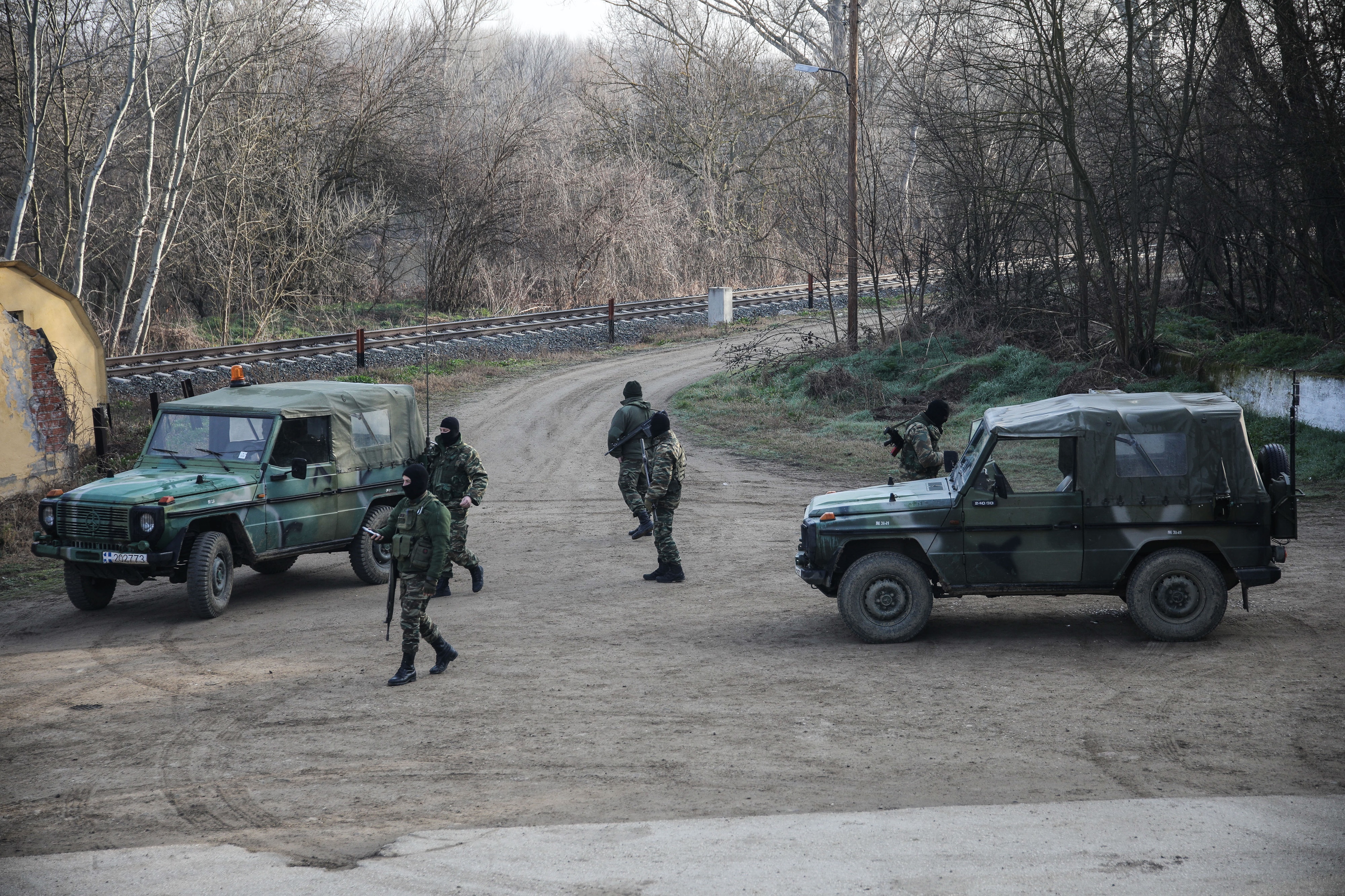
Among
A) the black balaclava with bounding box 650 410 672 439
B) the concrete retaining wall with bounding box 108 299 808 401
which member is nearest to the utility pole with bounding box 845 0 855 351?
the concrete retaining wall with bounding box 108 299 808 401

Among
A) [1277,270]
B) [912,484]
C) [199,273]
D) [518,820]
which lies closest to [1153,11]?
[1277,270]

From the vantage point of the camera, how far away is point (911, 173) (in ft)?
125

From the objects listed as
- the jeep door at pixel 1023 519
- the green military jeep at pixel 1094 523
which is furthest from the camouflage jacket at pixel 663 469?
the jeep door at pixel 1023 519

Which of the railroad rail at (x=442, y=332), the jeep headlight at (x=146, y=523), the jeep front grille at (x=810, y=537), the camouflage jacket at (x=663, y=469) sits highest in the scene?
the railroad rail at (x=442, y=332)

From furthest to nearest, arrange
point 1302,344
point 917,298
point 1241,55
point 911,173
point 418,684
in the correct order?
point 911,173 → point 917,298 → point 1241,55 → point 1302,344 → point 418,684

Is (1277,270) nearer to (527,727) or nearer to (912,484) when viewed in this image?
(912,484)

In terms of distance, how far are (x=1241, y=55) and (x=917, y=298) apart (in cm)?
988

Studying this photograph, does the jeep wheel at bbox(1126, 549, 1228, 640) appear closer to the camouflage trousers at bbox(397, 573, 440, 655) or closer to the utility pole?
the camouflage trousers at bbox(397, 573, 440, 655)

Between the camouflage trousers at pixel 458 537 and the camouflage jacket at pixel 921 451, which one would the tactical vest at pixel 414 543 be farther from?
the camouflage jacket at pixel 921 451

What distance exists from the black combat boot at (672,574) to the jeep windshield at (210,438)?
4.16 metres

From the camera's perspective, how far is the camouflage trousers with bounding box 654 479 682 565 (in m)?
10.8

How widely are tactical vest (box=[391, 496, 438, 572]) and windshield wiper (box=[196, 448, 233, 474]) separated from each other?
338 centimetres

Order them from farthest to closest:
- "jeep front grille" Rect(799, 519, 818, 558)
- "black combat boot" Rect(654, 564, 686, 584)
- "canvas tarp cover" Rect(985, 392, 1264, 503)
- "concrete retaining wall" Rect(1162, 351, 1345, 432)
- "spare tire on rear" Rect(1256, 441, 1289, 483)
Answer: "concrete retaining wall" Rect(1162, 351, 1345, 432)
"black combat boot" Rect(654, 564, 686, 584)
"jeep front grille" Rect(799, 519, 818, 558)
"spare tire on rear" Rect(1256, 441, 1289, 483)
"canvas tarp cover" Rect(985, 392, 1264, 503)

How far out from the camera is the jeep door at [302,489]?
10.5m
